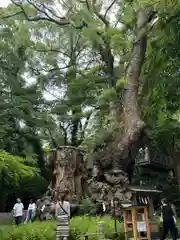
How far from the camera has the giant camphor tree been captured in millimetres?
18266

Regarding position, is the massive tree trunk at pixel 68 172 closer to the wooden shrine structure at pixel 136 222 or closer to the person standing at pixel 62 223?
the wooden shrine structure at pixel 136 222

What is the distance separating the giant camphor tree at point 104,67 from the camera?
18.3m

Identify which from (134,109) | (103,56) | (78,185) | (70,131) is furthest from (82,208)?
(70,131)

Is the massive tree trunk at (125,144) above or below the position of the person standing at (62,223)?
above

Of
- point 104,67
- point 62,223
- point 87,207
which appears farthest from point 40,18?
point 62,223

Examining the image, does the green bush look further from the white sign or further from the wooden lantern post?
the white sign

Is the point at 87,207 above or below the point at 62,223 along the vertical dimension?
above

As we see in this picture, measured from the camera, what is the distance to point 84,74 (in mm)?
25641

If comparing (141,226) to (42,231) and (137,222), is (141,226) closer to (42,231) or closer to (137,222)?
(137,222)

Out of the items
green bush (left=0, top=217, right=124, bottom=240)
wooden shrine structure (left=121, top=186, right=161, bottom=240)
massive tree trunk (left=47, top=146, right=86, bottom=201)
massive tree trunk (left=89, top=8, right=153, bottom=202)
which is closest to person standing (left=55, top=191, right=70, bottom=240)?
green bush (left=0, top=217, right=124, bottom=240)

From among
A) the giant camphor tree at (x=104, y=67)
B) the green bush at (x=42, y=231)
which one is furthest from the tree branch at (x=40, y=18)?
the green bush at (x=42, y=231)

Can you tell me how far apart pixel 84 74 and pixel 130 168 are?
906 cm

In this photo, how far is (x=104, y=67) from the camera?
79.3 feet

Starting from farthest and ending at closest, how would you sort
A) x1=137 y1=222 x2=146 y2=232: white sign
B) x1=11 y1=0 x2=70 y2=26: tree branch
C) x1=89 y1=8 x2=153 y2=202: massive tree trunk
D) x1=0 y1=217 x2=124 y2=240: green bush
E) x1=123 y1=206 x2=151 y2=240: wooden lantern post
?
1. x1=11 y1=0 x2=70 y2=26: tree branch
2. x1=89 y1=8 x2=153 y2=202: massive tree trunk
3. x1=0 y1=217 x2=124 y2=240: green bush
4. x1=137 y1=222 x2=146 y2=232: white sign
5. x1=123 y1=206 x2=151 y2=240: wooden lantern post
